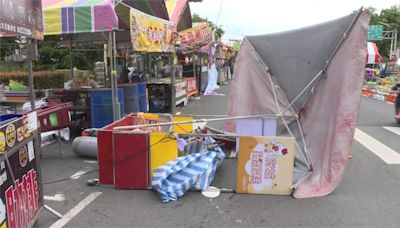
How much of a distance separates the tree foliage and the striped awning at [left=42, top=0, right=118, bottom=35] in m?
56.1

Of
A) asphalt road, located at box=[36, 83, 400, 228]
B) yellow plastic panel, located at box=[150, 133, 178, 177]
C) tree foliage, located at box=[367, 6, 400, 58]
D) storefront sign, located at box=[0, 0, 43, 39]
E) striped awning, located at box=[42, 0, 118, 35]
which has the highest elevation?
tree foliage, located at box=[367, 6, 400, 58]

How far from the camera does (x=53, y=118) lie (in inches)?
286

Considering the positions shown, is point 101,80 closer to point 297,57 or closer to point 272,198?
point 297,57

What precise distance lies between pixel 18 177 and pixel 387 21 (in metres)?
65.4

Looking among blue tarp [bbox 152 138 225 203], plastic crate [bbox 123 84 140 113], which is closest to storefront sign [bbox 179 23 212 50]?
plastic crate [bbox 123 84 140 113]

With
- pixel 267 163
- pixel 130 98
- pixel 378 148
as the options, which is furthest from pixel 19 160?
pixel 378 148

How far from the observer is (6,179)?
11.0 feet

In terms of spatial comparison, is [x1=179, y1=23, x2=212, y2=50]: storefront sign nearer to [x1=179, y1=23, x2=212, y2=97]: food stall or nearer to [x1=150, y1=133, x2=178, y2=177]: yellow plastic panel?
[x1=179, y1=23, x2=212, y2=97]: food stall

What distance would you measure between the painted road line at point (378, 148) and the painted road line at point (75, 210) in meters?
5.06

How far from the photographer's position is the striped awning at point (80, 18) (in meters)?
7.73

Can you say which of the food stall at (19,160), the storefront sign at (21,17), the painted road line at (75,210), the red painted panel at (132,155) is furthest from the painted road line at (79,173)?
the storefront sign at (21,17)

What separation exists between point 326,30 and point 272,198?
267 centimetres

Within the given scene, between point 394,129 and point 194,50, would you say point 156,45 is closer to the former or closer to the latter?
point 394,129

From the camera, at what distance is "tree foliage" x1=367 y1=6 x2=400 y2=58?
5788 centimetres
